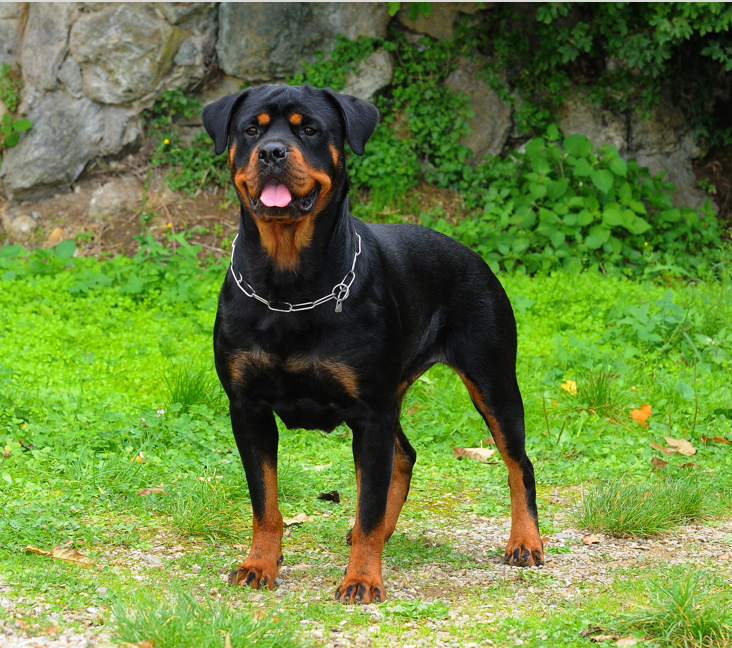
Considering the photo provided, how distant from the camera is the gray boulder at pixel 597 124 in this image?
30.7 ft

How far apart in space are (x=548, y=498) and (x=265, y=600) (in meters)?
1.86

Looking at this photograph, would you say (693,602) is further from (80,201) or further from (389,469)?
(80,201)

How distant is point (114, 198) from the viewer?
8711mm

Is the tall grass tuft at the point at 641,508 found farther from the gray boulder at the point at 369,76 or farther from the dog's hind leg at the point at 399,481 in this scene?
the gray boulder at the point at 369,76

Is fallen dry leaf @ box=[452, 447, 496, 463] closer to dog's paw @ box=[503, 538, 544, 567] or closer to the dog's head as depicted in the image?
dog's paw @ box=[503, 538, 544, 567]

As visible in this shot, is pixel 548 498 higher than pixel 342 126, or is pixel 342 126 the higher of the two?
pixel 342 126

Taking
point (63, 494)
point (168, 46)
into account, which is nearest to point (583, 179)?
point (168, 46)

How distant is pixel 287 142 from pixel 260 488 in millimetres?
1335

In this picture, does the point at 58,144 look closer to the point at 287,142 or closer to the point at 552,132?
the point at 552,132

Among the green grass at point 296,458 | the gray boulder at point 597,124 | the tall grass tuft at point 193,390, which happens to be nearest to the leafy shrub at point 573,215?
the gray boulder at point 597,124

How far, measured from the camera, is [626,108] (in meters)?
9.33

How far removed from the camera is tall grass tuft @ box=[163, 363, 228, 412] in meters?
5.04

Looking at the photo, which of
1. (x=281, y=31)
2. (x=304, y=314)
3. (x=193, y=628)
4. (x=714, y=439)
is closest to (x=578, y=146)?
(x=281, y=31)

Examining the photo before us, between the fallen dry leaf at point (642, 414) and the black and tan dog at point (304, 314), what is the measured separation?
233 centimetres
